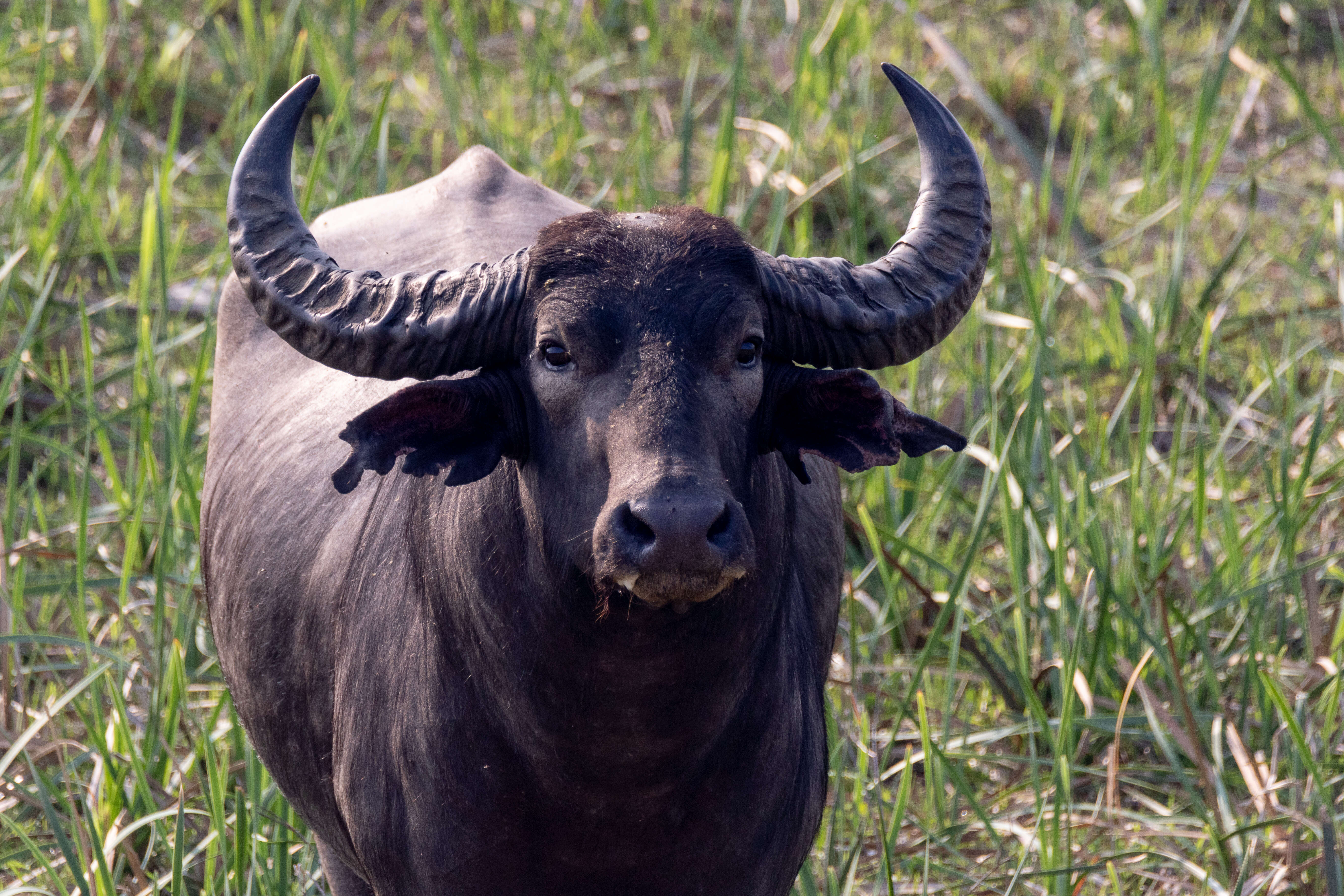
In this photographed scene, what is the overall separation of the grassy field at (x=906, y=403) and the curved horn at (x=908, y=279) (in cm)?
115

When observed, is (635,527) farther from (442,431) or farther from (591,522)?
(442,431)

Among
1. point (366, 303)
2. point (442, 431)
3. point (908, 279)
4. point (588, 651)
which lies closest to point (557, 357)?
point (442, 431)

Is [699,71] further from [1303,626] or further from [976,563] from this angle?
[1303,626]

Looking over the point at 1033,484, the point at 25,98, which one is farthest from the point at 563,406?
the point at 25,98

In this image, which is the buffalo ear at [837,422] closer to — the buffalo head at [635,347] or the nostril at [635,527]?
the buffalo head at [635,347]

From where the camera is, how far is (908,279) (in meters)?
2.78

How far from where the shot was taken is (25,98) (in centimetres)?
712

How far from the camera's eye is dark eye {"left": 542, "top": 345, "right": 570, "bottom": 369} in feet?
8.19

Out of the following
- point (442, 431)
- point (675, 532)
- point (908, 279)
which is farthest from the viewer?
point (908, 279)

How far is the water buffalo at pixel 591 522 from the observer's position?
2443 millimetres

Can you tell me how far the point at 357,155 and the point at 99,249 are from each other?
1.10m

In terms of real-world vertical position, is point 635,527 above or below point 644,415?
below

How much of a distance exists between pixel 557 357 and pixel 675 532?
0.47 m

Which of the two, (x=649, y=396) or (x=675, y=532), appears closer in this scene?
(x=675, y=532)
